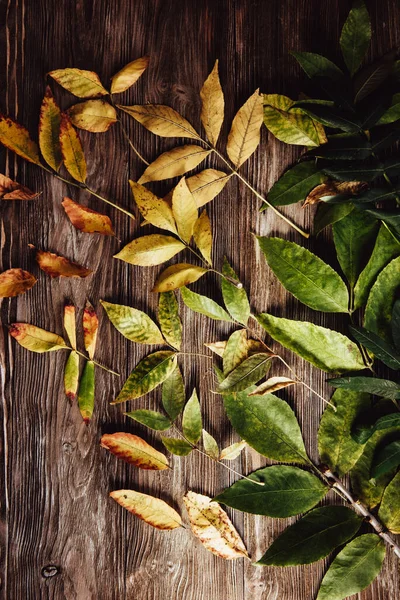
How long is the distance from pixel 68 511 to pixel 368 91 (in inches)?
30.3

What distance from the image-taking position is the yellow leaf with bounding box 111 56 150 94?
30.1 inches

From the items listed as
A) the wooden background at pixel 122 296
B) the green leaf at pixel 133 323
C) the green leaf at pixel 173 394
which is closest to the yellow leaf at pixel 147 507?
the wooden background at pixel 122 296

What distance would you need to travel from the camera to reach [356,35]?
757mm

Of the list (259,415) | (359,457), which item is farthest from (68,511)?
(359,457)

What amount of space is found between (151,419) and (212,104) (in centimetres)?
48

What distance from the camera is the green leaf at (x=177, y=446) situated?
76cm

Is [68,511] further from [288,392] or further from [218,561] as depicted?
[288,392]

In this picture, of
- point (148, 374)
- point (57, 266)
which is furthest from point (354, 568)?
point (57, 266)

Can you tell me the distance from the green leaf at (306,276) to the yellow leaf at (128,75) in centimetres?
31

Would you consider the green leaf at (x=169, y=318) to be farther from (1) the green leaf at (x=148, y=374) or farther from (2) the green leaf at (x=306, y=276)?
(2) the green leaf at (x=306, y=276)

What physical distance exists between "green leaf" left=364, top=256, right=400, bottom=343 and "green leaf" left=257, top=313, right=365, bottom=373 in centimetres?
4

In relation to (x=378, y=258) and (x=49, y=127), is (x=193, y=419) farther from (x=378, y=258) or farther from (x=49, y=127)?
(x=49, y=127)

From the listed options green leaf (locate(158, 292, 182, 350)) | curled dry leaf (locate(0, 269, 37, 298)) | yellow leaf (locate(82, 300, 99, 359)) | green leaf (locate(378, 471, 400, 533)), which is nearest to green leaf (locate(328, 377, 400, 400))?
green leaf (locate(378, 471, 400, 533))

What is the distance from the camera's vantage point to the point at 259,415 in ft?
2.46
